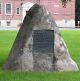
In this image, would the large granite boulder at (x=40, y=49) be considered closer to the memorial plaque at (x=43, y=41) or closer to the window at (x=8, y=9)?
the memorial plaque at (x=43, y=41)

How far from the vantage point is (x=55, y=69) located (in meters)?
15.3

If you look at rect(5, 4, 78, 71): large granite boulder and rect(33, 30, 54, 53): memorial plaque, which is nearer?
rect(5, 4, 78, 71): large granite boulder

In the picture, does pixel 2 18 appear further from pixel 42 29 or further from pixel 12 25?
pixel 42 29

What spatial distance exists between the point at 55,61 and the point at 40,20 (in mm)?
1382

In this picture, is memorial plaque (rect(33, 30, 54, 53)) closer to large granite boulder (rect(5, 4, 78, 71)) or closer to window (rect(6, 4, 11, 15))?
large granite boulder (rect(5, 4, 78, 71))

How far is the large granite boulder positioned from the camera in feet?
49.8

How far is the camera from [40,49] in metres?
15.4

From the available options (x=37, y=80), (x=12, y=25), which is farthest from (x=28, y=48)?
(x=12, y=25)

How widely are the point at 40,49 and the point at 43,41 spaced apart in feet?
0.93

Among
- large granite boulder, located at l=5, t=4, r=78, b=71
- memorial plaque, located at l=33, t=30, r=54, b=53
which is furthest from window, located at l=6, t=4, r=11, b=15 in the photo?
memorial plaque, located at l=33, t=30, r=54, b=53

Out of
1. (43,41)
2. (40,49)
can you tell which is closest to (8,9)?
(43,41)

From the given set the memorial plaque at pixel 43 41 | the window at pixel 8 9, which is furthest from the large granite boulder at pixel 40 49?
the window at pixel 8 9

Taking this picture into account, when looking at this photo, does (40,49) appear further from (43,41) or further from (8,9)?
(8,9)

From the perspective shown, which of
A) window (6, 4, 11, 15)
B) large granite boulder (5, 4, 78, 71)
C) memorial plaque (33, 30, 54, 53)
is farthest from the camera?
window (6, 4, 11, 15)
